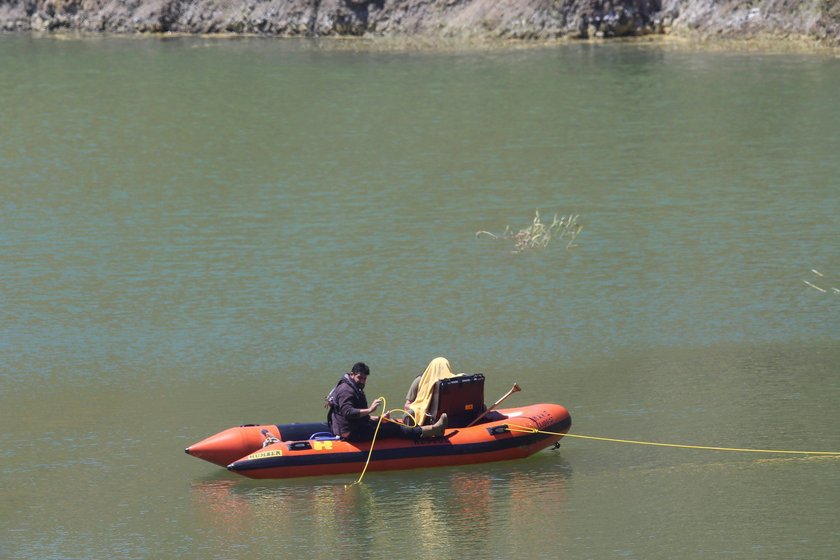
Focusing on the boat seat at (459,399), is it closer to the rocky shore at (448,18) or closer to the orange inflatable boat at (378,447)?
the orange inflatable boat at (378,447)

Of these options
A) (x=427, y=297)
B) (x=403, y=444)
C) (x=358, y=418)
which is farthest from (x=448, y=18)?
(x=358, y=418)

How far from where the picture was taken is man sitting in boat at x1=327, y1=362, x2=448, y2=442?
1350cm

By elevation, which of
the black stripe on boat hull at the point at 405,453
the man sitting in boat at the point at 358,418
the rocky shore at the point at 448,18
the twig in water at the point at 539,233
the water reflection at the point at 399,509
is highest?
the rocky shore at the point at 448,18

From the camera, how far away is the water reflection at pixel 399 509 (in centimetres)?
1214

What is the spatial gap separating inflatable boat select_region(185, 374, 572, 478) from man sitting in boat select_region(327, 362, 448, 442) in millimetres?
76

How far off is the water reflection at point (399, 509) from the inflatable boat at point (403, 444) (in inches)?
5.3

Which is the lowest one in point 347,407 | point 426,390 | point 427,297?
point 347,407

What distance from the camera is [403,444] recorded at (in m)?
13.9

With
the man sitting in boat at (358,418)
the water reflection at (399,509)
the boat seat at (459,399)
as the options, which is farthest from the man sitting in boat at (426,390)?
the water reflection at (399,509)

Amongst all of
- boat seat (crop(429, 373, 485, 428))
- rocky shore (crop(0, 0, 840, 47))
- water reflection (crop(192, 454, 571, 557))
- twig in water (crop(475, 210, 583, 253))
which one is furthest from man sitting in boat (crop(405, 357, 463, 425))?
rocky shore (crop(0, 0, 840, 47))

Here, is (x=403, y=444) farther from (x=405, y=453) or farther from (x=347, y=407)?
(x=347, y=407)

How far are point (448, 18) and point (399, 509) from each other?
1281 inches

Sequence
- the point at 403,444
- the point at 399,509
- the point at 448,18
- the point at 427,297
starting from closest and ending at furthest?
the point at 399,509 < the point at 403,444 < the point at 427,297 < the point at 448,18

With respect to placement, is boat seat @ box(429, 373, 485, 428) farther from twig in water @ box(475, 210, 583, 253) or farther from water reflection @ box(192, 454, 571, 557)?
twig in water @ box(475, 210, 583, 253)
